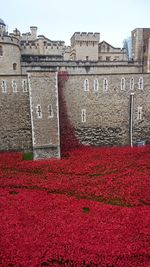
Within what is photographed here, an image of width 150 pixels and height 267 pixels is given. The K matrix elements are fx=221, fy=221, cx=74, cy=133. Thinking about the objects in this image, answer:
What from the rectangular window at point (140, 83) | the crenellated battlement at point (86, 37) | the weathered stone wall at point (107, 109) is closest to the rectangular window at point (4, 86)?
the weathered stone wall at point (107, 109)

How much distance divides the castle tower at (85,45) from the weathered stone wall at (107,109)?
523 inches

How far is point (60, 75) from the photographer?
2238 cm

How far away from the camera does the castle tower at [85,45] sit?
3378 cm

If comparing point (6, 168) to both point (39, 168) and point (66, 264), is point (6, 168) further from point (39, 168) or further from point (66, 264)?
point (66, 264)

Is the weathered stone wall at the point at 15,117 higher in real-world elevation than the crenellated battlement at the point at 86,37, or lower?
lower

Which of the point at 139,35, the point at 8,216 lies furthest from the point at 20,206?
the point at 139,35

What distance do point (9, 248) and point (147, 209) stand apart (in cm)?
744

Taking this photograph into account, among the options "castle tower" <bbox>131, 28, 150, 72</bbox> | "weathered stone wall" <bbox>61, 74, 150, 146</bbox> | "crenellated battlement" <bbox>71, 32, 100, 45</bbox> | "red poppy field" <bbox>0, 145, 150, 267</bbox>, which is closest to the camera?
"red poppy field" <bbox>0, 145, 150, 267</bbox>

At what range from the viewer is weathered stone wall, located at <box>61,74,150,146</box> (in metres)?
23.1

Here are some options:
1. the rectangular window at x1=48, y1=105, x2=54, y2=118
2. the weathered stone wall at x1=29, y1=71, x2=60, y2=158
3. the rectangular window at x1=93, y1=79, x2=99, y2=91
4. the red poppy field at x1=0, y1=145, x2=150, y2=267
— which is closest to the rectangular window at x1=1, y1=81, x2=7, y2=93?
the weathered stone wall at x1=29, y1=71, x2=60, y2=158

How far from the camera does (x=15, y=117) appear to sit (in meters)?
22.3

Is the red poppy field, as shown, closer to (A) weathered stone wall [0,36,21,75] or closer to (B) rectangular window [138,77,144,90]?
(B) rectangular window [138,77,144,90]

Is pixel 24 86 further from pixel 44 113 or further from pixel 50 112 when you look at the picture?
pixel 50 112

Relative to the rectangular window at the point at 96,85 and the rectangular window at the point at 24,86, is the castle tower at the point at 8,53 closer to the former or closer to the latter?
the rectangular window at the point at 24,86
